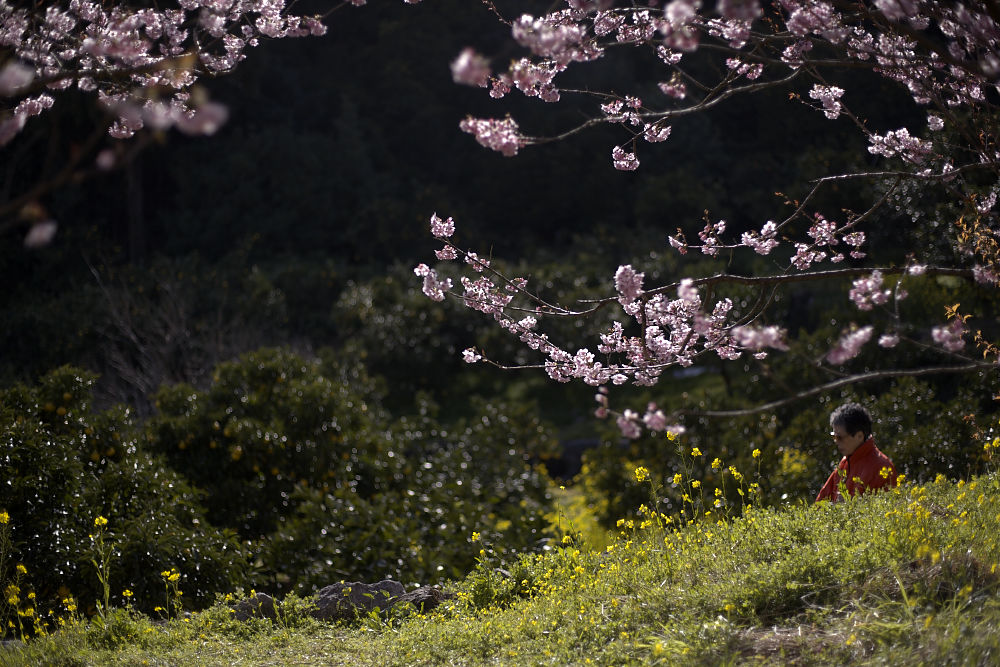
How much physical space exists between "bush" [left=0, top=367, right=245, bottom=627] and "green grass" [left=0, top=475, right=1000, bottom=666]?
492 millimetres

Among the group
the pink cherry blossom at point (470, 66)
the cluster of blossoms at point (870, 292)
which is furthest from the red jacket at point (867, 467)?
the pink cherry blossom at point (470, 66)

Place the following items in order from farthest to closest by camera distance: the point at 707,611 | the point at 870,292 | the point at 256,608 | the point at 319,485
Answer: the point at 319,485
the point at 256,608
the point at 707,611
the point at 870,292

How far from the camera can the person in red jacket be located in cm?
485

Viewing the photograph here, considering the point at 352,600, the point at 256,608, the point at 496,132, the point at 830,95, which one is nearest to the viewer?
the point at 496,132

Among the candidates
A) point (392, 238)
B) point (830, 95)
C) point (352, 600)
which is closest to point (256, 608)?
point (352, 600)

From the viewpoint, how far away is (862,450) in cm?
501

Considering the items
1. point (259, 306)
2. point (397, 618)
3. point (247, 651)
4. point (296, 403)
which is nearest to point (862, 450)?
point (397, 618)

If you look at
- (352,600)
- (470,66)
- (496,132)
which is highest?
(470,66)

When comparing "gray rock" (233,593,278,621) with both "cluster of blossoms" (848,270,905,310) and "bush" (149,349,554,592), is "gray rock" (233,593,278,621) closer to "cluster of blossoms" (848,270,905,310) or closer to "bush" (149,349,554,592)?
"bush" (149,349,554,592)

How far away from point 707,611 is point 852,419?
162cm

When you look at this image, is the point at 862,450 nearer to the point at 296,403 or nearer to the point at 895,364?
the point at 895,364

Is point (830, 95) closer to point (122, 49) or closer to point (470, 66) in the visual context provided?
point (470, 66)

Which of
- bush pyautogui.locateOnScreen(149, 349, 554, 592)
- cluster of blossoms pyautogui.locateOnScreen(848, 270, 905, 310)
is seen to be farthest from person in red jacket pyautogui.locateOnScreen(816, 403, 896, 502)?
bush pyautogui.locateOnScreen(149, 349, 554, 592)

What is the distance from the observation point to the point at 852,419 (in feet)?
15.9
